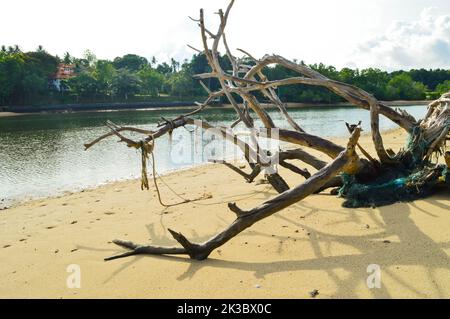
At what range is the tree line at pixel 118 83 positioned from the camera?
54.1m

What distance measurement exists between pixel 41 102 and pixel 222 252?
58444 millimetres

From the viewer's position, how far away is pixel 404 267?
3273mm

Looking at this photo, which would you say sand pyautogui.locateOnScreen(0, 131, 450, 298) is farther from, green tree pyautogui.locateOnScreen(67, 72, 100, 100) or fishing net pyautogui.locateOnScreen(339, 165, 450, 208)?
green tree pyautogui.locateOnScreen(67, 72, 100, 100)

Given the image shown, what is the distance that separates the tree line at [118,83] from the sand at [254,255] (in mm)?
42855

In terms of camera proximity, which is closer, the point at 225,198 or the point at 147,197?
the point at 225,198

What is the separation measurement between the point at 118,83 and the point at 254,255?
60.6 m

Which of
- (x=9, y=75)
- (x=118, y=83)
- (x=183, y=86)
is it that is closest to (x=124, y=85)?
Result: (x=118, y=83)

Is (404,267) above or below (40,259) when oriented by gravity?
above

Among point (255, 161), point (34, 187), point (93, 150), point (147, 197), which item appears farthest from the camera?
point (93, 150)

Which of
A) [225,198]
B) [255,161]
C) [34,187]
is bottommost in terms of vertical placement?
[34,187]

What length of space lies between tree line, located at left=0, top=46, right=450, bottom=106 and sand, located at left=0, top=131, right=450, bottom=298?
141ft

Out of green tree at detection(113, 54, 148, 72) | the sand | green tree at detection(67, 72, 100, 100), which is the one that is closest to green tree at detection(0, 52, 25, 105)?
green tree at detection(67, 72, 100, 100)
